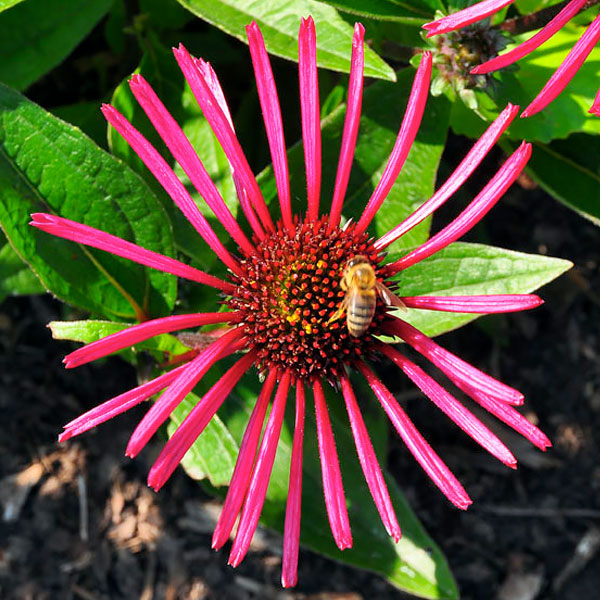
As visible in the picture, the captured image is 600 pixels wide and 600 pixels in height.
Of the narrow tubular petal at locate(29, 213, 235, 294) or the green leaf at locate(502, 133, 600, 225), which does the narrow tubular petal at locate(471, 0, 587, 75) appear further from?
the green leaf at locate(502, 133, 600, 225)

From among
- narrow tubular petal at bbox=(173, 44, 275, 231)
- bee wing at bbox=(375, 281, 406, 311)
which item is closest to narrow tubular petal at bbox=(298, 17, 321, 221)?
narrow tubular petal at bbox=(173, 44, 275, 231)

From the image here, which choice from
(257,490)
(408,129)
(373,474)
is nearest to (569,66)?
(408,129)

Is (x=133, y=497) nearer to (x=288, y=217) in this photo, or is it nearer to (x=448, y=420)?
(x=448, y=420)

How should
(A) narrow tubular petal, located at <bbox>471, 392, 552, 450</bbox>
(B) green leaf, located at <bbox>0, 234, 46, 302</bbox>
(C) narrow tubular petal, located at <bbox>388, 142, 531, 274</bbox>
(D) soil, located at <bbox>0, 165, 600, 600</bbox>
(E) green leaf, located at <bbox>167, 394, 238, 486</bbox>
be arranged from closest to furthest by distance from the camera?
(A) narrow tubular petal, located at <bbox>471, 392, 552, 450</bbox> → (C) narrow tubular petal, located at <bbox>388, 142, 531, 274</bbox> → (E) green leaf, located at <bbox>167, 394, 238, 486</bbox> → (B) green leaf, located at <bbox>0, 234, 46, 302</bbox> → (D) soil, located at <bbox>0, 165, 600, 600</bbox>

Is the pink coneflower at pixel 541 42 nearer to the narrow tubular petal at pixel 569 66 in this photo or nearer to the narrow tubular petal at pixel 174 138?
the narrow tubular petal at pixel 569 66

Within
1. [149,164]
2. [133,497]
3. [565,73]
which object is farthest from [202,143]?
[133,497]

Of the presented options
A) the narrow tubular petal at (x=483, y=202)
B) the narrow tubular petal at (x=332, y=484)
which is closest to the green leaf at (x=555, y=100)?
the narrow tubular petal at (x=483, y=202)
